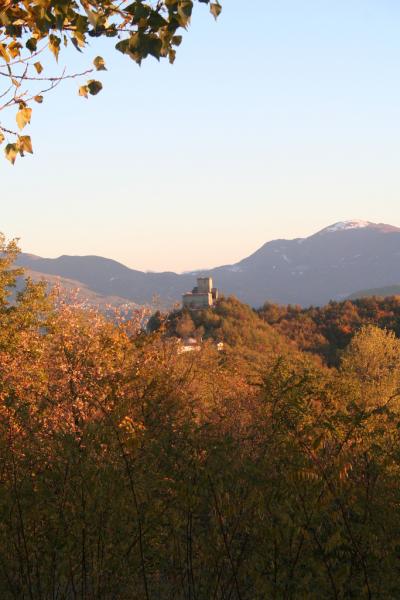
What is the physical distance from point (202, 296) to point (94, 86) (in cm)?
7416

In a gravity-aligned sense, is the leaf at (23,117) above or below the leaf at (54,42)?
below

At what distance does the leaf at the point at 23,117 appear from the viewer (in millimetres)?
6814

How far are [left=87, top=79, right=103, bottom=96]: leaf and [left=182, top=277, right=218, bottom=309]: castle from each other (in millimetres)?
70099

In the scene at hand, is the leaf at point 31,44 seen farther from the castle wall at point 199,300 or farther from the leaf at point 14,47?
the castle wall at point 199,300

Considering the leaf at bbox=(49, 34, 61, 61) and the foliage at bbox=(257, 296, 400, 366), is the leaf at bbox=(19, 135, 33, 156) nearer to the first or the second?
the leaf at bbox=(49, 34, 61, 61)

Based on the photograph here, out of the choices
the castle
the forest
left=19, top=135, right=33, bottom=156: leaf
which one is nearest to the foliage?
the castle

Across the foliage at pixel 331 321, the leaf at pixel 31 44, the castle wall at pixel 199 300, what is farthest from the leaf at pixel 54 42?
the castle wall at pixel 199 300

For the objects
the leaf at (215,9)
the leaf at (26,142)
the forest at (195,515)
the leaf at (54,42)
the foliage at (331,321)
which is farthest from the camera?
the foliage at (331,321)

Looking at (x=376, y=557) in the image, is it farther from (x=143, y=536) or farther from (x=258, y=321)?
(x=258, y=321)

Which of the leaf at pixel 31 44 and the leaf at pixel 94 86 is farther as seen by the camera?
the leaf at pixel 94 86

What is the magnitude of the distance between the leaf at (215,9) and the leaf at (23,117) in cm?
203

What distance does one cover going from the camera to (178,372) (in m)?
25.7

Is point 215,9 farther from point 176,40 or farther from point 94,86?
point 94,86

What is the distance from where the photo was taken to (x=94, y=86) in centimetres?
712
